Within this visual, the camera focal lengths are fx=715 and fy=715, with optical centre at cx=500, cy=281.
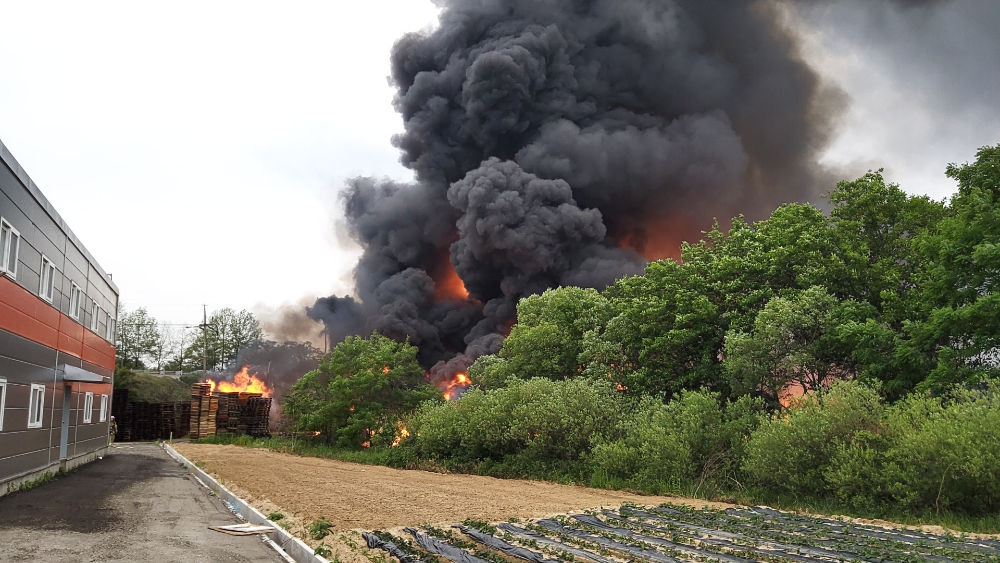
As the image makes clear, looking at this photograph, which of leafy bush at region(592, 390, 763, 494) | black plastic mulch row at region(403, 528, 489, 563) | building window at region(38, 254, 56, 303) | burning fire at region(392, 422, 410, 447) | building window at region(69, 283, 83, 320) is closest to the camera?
black plastic mulch row at region(403, 528, 489, 563)

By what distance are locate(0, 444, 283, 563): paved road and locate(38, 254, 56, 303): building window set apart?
16.1 feet

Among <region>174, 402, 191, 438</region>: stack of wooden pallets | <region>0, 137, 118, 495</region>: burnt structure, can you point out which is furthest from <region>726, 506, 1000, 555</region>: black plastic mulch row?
<region>174, 402, 191, 438</region>: stack of wooden pallets

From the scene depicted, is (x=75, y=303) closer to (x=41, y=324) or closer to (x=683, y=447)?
(x=41, y=324)

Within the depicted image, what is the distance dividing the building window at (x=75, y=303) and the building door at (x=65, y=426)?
7.70ft

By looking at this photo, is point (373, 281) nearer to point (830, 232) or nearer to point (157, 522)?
point (830, 232)

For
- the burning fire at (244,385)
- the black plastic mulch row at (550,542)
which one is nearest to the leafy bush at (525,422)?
the black plastic mulch row at (550,542)

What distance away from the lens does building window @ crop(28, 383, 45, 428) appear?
57.1ft

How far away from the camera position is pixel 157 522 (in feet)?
39.2

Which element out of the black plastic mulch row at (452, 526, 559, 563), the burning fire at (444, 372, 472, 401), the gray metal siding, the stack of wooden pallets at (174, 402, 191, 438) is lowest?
the stack of wooden pallets at (174, 402, 191, 438)

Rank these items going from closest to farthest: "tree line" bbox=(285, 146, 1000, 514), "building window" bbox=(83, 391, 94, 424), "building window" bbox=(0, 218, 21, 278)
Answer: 1. "building window" bbox=(0, 218, 21, 278)
2. "tree line" bbox=(285, 146, 1000, 514)
3. "building window" bbox=(83, 391, 94, 424)

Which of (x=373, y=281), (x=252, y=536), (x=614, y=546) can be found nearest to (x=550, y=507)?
(x=614, y=546)

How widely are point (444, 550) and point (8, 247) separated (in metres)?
12.4

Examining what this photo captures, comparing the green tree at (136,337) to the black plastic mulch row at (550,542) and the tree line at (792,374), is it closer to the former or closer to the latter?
the tree line at (792,374)

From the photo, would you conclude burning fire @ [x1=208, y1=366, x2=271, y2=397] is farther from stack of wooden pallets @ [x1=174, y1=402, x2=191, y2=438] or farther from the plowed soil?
the plowed soil
